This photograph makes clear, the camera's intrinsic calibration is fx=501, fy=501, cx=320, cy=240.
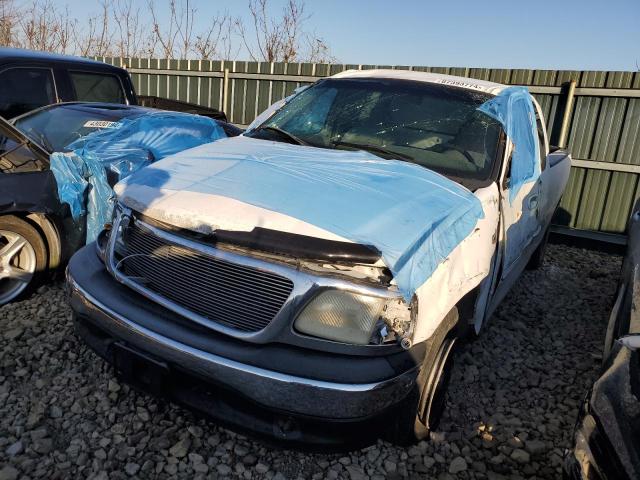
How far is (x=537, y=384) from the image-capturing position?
10.9 ft

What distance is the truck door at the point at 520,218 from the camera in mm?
3010

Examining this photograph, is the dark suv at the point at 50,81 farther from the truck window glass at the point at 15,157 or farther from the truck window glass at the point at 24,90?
the truck window glass at the point at 15,157

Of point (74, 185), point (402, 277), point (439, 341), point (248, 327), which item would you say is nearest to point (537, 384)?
point (439, 341)

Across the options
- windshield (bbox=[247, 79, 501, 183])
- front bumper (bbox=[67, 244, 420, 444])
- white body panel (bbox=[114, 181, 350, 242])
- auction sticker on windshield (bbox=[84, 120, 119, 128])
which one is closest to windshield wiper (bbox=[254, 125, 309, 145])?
windshield (bbox=[247, 79, 501, 183])

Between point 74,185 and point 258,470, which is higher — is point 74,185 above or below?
above

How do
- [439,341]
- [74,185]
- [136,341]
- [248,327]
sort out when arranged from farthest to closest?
[74,185]
[439,341]
[136,341]
[248,327]

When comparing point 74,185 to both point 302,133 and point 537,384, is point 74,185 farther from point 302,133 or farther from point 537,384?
point 537,384

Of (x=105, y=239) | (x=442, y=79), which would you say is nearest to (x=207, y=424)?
(x=105, y=239)

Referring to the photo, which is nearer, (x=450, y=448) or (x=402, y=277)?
(x=402, y=277)

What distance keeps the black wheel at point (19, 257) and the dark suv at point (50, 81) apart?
2.20 metres

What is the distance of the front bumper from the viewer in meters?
1.87

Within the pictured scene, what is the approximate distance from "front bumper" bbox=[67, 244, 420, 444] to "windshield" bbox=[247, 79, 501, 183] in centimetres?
141

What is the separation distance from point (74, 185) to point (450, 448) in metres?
3.07

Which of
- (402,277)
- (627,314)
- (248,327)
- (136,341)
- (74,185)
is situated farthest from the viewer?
(74,185)
